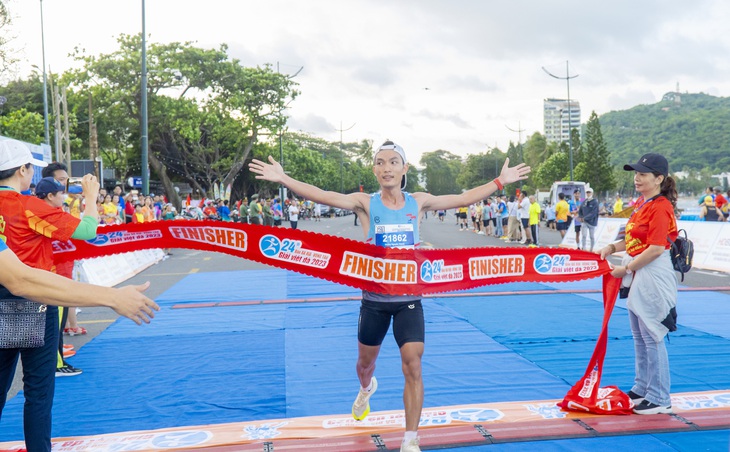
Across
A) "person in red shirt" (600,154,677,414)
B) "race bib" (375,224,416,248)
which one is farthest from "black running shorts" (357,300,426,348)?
"person in red shirt" (600,154,677,414)

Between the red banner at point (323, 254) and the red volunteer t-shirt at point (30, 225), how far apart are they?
3.28 feet

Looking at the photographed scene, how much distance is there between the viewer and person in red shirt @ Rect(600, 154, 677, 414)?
191 inches

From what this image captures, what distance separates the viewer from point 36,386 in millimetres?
3670

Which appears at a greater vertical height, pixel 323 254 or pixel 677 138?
pixel 677 138

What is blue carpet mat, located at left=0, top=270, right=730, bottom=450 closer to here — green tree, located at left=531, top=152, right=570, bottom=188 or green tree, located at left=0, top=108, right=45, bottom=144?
green tree, located at left=0, top=108, right=45, bottom=144

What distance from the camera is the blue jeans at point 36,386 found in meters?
3.64

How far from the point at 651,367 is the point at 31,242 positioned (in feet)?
14.6

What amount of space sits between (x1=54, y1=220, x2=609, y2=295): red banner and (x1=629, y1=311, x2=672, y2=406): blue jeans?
3.31 ft

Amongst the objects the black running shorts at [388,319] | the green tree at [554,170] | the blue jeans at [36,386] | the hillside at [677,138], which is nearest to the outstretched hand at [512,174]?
the black running shorts at [388,319]

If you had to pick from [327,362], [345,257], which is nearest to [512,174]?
[345,257]

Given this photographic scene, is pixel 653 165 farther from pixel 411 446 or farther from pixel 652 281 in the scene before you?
pixel 411 446

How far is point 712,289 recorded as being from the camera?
11.6 metres

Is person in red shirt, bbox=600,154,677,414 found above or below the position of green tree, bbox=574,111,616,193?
below

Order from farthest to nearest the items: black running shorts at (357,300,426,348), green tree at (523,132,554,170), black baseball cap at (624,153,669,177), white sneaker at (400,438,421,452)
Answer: green tree at (523,132,554,170) → black baseball cap at (624,153,669,177) → black running shorts at (357,300,426,348) → white sneaker at (400,438,421,452)
